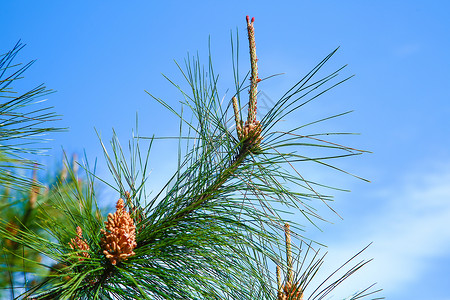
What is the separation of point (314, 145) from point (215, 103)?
29 centimetres

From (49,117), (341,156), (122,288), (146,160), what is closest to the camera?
(341,156)

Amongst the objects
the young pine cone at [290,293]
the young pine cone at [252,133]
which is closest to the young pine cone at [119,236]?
the young pine cone at [252,133]

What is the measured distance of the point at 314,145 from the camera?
43.6 inches

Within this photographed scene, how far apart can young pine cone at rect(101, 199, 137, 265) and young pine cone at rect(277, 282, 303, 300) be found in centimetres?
48

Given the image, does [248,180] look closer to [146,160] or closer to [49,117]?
[146,160]

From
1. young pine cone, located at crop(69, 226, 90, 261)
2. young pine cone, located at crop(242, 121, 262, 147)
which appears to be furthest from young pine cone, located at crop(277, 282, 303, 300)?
young pine cone, located at crop(69, 226, 90, 261)

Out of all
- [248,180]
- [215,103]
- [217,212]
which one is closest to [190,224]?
[217,212]

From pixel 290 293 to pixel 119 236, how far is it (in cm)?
53

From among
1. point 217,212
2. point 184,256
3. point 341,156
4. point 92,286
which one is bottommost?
point 92,286

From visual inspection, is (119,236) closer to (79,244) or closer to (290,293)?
(79,244)

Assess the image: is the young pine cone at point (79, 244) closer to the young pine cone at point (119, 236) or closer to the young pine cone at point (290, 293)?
the young pine cone at point (119, 236)

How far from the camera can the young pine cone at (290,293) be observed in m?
1.34

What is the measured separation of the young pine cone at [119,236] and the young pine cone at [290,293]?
1.59 feet

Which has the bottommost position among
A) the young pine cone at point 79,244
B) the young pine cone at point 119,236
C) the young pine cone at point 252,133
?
the young pine cone at point 79,244
